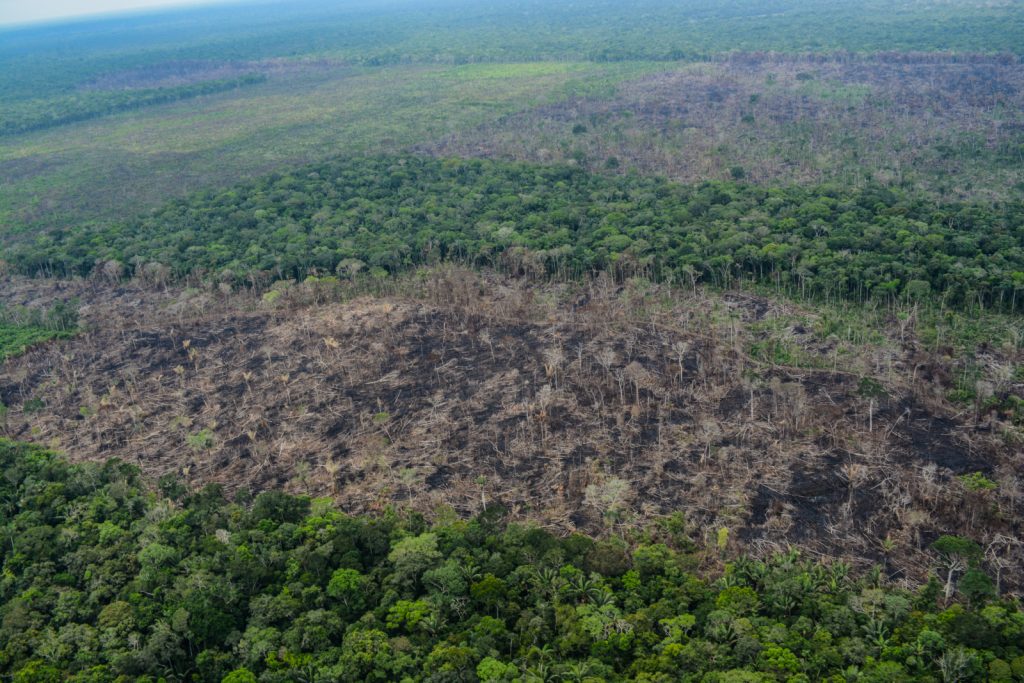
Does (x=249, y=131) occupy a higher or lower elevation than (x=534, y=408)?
higher

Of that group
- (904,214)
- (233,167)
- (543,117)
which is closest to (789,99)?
(543,117)

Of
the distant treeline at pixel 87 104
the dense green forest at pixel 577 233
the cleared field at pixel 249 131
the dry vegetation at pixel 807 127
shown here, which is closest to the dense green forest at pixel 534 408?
the dense green forest at pixel 577 233

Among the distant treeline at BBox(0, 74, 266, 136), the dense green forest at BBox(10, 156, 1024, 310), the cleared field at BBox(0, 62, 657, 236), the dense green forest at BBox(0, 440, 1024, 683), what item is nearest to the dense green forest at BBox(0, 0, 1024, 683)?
the dense green forest at BBox(0, 440, 1024, 683)

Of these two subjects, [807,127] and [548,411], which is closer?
[548,411]

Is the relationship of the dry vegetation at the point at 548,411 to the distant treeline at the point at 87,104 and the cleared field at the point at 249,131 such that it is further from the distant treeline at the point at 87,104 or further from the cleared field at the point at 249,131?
the distant treeline at the point at 87,104

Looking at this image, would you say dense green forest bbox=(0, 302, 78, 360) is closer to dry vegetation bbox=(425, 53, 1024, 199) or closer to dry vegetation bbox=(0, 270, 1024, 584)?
dry vegetation bbox=(0, 270, 1024, 584)

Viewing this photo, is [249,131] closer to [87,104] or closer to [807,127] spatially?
[87,104]

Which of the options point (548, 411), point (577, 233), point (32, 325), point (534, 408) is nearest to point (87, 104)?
point (32, 325)
